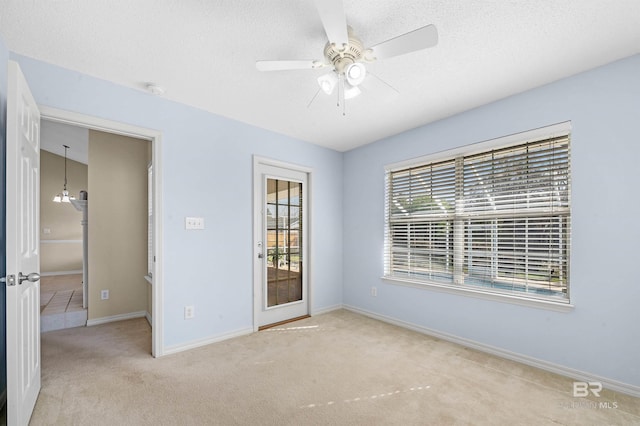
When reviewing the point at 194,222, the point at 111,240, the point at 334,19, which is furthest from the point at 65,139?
the point at 334,19

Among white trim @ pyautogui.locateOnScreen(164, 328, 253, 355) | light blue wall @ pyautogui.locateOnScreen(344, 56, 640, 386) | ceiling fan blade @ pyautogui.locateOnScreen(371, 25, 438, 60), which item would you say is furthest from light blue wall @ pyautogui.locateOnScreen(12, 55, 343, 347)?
light blue wall @ pyautogui.locateOnScreen(344, 56, 640, 386)

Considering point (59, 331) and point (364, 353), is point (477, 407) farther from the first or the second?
point (59, 331)

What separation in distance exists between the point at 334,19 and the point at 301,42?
58 centimetres

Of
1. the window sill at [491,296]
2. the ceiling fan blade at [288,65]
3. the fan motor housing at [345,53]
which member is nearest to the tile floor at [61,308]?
the ceiling fan blade at [288,65]

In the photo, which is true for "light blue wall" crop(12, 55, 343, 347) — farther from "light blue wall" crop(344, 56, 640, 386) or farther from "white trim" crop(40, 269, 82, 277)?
"white trim" crop(40, 269, 82, 277)

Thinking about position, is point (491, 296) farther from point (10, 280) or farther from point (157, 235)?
point (10, 280)

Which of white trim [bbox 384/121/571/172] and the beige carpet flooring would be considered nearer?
the beige carpet flooring

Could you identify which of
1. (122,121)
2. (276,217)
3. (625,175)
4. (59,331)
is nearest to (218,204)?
(276,217)

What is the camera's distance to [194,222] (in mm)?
2971

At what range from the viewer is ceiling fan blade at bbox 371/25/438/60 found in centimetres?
147

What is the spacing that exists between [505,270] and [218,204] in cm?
296

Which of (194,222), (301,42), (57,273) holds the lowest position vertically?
(57,273)

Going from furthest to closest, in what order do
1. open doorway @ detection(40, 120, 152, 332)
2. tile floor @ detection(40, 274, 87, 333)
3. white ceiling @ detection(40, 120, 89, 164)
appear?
white ceiling @ detection(40, 120, 89, 164) → open doorway @ detection(40, 120, 152, 332) → tile floor @ detection(40, 274, 87, 333)

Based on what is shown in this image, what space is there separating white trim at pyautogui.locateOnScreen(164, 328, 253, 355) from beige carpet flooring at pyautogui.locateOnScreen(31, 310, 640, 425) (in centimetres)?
10
